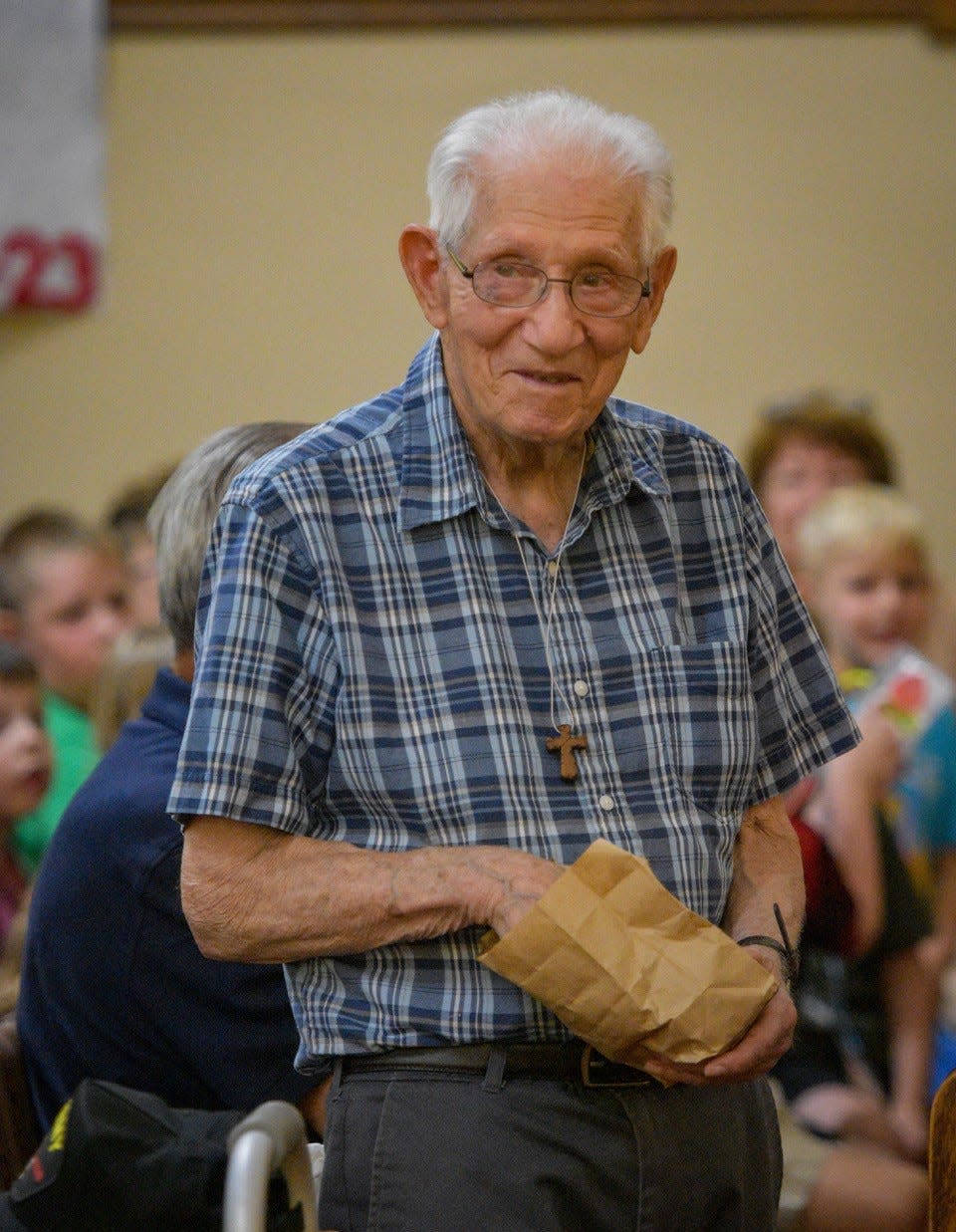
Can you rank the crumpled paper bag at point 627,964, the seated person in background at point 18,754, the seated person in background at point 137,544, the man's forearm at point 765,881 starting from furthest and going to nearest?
the seated person in background at point 137,544
the seated person in background at point 18,754
the man's forearm at point 765,881
the crumpled paper bag at point 627,964

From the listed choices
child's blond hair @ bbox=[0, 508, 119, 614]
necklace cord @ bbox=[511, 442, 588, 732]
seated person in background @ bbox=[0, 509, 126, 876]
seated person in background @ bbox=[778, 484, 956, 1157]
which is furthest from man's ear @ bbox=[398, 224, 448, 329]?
child's blond hair @ bbox=[0, 508, 119, 614]

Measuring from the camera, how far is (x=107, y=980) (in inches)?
76.8

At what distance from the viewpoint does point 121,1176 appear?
4.85 feet

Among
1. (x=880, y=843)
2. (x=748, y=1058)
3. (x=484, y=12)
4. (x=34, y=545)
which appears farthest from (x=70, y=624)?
(x=748, y=1058)

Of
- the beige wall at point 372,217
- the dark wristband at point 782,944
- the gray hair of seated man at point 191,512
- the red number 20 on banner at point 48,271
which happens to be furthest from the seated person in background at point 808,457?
the dark wristband at point 782,944

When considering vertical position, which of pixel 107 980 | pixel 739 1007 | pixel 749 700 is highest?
pixel 749 700

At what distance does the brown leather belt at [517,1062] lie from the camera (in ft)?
4.97

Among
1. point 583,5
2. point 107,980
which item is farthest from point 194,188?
point 107,980

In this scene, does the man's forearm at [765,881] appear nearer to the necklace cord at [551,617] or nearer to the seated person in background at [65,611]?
the necklace cord at [551,617]

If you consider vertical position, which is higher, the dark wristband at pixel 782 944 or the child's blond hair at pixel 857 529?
the child's blond hair at pixel 857 529

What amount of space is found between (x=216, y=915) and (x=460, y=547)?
39 cm

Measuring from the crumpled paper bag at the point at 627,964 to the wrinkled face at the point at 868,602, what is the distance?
226 cm

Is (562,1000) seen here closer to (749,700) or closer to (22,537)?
(749,700)

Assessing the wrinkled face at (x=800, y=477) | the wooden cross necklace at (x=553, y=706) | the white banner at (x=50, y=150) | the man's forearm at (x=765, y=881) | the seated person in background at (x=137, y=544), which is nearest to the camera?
the wooden cross necklace at (x=553, y=706)
